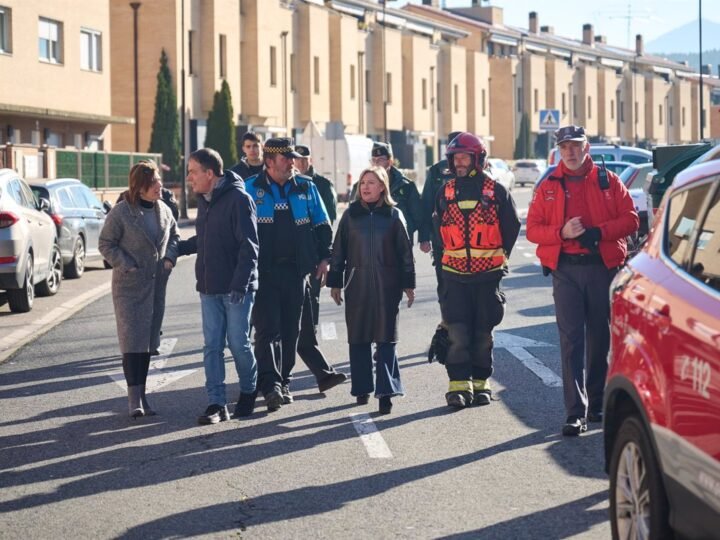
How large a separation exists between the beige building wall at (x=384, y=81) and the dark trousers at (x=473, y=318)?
70743mm

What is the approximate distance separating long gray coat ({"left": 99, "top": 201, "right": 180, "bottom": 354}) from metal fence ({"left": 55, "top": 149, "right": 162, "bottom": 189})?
90.6 ft

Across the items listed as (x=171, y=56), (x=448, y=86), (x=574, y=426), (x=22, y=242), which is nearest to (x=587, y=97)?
(x=448, y=86)

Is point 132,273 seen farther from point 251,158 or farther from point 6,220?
point 6,220

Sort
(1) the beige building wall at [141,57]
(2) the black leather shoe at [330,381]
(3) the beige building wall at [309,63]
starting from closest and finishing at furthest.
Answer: (2) the black leather shoe at [330,381]
(1) the beige building wall at [141,57]
(3) the beige building wall at [309,63]

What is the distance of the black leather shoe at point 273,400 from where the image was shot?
1059 cm

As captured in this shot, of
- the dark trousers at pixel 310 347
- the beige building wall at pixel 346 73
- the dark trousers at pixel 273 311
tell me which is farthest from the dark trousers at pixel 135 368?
the beige building wall at pixel 346 73

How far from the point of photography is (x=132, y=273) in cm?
1053

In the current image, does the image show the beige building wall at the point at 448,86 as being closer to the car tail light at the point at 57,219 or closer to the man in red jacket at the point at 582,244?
the car tail light at the point at 57,219

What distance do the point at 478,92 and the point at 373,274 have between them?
3670 inches

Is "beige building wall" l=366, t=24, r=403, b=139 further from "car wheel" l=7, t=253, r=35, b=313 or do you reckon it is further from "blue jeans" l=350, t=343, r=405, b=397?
"blue jeans" l=350, t=343, r=405, b=397

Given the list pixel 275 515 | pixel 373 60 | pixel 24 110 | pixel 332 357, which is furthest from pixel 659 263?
pixel 373 60

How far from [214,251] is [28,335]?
6274 millimetres

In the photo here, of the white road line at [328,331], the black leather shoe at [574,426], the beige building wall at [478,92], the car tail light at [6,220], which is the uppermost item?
the beige building wall at [478,92]

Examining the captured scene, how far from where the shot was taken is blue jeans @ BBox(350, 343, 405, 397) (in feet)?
34.2
